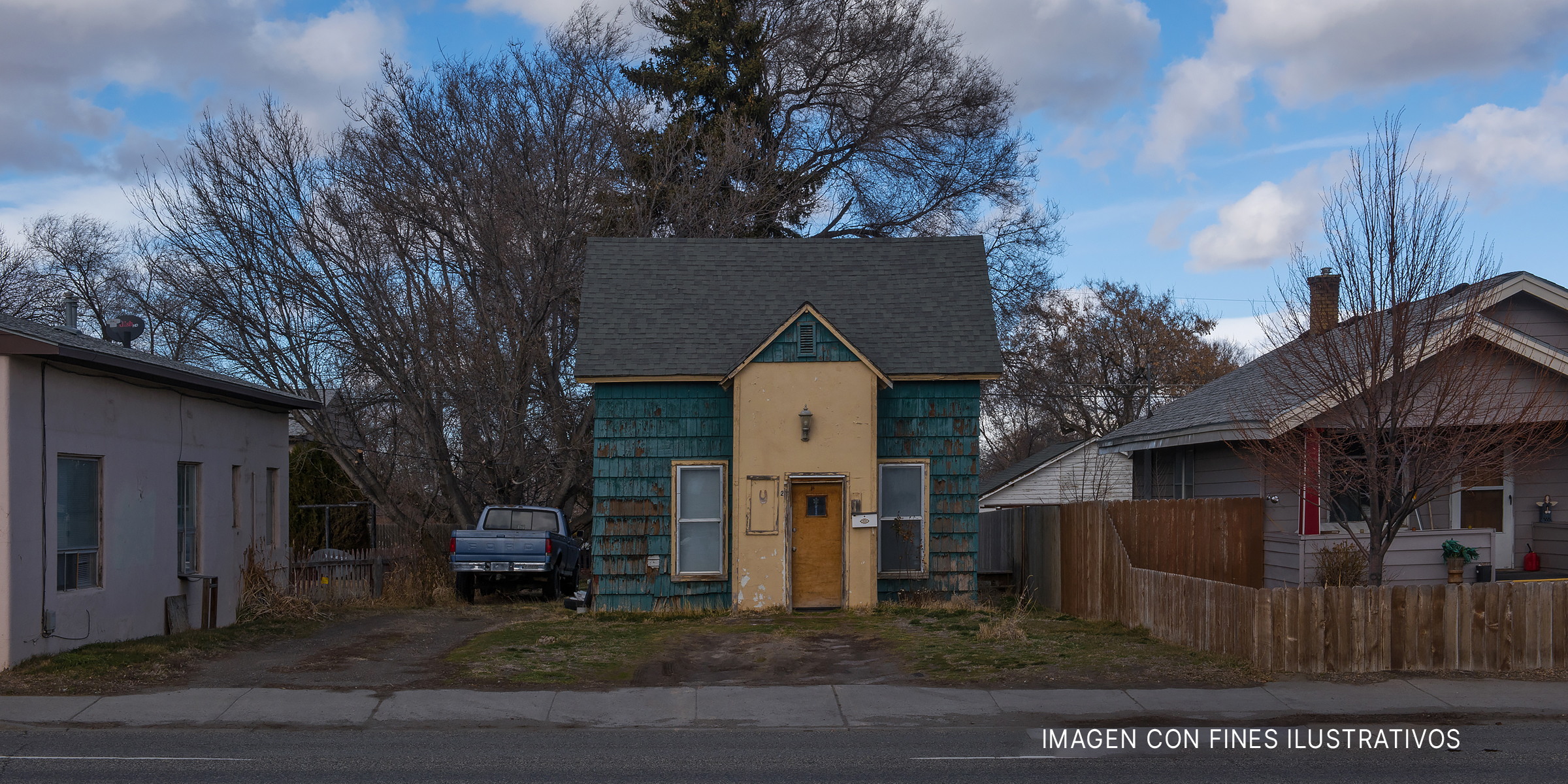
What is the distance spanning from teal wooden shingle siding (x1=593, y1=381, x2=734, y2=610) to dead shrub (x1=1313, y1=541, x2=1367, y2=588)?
26.9 feet

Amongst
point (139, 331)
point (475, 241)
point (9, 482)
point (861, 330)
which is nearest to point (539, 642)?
point (9, 482)

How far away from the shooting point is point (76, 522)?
13.4 metres

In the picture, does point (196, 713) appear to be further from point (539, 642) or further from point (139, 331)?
point (139, 331)

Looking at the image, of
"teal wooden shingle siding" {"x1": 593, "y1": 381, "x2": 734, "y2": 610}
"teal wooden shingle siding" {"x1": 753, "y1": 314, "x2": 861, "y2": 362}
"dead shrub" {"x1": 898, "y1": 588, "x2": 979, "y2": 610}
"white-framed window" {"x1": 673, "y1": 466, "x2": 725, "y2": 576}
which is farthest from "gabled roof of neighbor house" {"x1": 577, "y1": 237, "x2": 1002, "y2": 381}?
"dead shrub" {"x1": 898, "y1": 588, "x2": 979, "y2": 610}

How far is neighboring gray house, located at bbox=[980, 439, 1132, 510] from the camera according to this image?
3547 centimetres

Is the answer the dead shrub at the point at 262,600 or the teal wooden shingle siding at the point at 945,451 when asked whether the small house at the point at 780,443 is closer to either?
the teal wooden shingle siding at the point at 945,451

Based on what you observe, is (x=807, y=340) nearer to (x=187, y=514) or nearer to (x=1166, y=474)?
(x=1166, y=474)

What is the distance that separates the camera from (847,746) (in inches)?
368

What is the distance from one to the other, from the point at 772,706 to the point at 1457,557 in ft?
32.2

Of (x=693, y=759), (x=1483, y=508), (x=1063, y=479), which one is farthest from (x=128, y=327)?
(x=1063, y=479)

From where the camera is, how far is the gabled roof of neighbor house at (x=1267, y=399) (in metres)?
15.4

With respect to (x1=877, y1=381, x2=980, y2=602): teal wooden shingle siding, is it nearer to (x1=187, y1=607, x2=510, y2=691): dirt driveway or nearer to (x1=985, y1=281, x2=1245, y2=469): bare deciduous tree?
(x1=187, y1=607, x2=510, y2=691): dirt driveway

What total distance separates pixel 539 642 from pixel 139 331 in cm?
1126

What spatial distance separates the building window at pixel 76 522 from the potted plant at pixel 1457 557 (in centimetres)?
1637
